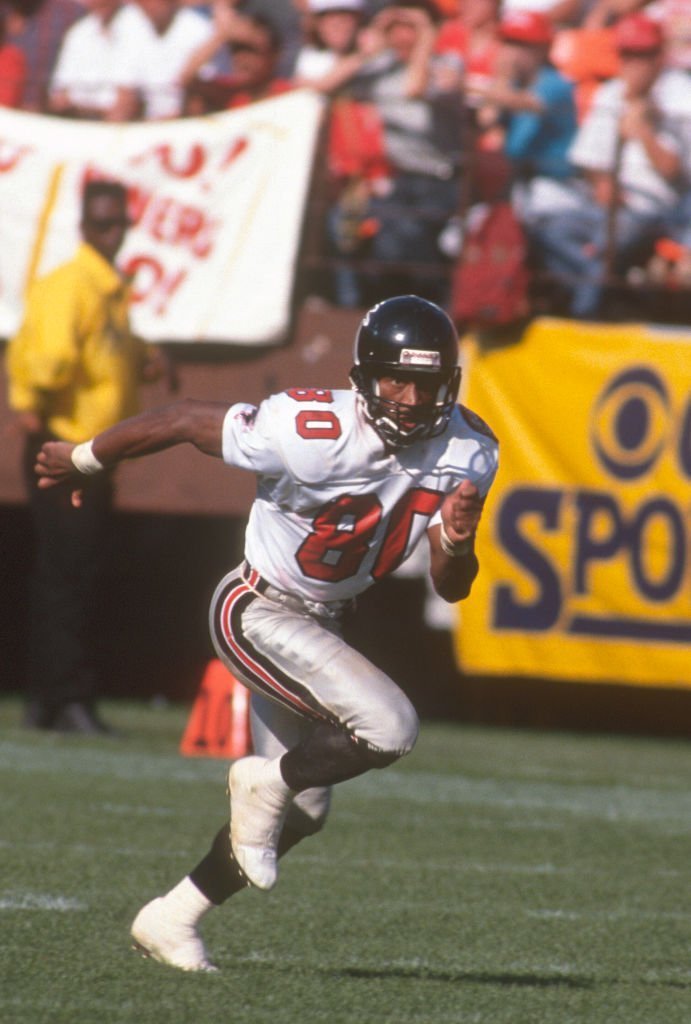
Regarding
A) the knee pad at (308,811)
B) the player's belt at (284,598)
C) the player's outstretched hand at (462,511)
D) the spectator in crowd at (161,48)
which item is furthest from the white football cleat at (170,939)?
the spectator in crowd at (161,48)

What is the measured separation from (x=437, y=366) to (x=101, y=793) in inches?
127

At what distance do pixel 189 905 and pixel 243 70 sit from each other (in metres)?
6.59

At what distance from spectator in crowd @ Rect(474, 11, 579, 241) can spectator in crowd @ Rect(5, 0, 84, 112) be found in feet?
7.22

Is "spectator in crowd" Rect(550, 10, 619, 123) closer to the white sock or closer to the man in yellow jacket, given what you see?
the man in yellow jacket

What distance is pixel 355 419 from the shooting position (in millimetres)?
4355

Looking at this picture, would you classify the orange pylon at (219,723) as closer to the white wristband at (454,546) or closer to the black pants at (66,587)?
the black pants at (66,587)

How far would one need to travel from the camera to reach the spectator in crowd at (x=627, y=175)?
32.8 ft

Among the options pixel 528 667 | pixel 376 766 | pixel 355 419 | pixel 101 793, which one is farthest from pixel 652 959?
pixel 528 667

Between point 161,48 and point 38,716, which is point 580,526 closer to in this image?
point 38,716

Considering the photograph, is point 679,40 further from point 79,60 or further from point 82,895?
point 82,895

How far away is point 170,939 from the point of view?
14.2 ft

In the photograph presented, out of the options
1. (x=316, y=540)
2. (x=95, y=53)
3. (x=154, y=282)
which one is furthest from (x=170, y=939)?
(x=95, y=53)

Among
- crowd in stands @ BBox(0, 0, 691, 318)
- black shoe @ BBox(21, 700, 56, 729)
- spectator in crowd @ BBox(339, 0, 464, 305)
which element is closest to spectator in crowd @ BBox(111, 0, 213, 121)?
crowd in stands @ BBox(0, 0, 691, 318)

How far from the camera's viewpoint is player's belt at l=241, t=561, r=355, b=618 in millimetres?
4465
